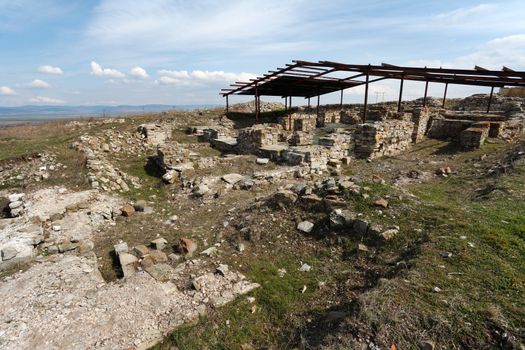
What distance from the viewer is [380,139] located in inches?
502

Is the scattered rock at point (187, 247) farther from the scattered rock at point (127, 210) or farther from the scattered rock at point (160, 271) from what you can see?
the scattered rock at point (127, 210)

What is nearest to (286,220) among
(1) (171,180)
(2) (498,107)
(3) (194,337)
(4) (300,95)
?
(3) (194,337)

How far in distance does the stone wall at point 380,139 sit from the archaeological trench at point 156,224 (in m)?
0.05

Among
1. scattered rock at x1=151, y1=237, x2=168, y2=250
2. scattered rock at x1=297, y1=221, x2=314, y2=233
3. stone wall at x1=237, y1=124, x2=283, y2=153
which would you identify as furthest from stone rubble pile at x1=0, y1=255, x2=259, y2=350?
stone wall at x1=237, y1=124, x2=283, y2=153

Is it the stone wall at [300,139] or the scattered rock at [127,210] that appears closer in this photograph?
the scattered rock at [127,210]

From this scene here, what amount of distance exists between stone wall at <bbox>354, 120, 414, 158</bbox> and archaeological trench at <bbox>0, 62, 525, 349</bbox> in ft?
0.15

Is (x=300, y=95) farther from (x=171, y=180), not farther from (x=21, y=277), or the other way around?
(x=21, y=277)

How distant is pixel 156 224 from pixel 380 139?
985 centimetres

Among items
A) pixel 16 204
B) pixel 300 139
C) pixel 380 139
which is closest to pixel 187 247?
pixel 16 204

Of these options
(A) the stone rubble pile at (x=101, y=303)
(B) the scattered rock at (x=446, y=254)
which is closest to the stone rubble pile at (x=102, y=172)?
(A) the stone rubble pile at (x=101, y=303)

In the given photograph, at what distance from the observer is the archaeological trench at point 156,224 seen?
4.27 m

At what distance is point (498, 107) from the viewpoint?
883 inches

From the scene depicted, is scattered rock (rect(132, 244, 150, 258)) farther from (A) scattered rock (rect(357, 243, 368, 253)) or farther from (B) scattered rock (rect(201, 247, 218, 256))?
(A) scattered rock (rect(357, 243, 368, 253))

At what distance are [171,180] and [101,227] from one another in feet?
10.9
